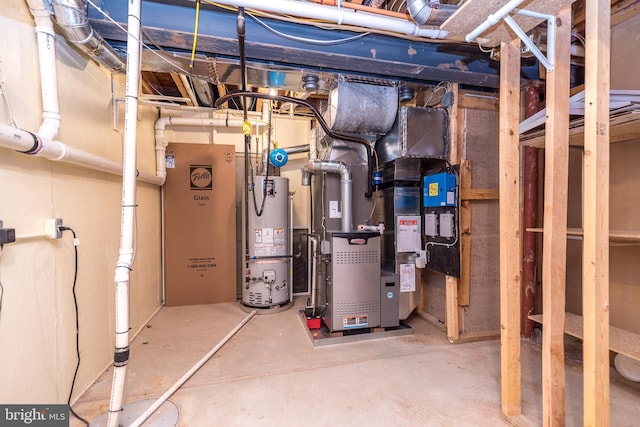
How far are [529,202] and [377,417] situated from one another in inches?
86.2

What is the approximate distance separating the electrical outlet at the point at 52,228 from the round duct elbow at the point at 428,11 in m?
2.43

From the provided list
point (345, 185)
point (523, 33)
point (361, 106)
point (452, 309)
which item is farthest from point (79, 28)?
point (452, 309)

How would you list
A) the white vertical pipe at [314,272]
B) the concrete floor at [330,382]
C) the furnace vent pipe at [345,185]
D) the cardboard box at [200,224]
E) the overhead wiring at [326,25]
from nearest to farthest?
1. the concrete floor at [330,382]
2. the overhead wiring at [326,25]
3. the furnace vent pipe at [345,185]
4. the white vertical pipe at [314,272]
5. the cardboard box at [200,224]

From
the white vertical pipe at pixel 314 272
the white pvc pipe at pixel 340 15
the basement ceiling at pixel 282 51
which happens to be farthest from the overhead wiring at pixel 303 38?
the white vertical pipe at pixel 314 272

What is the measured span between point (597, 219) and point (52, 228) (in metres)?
2.71

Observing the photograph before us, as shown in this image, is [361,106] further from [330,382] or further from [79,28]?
[330,382]

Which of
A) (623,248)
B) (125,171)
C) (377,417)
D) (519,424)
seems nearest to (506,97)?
Answer: (623,248)

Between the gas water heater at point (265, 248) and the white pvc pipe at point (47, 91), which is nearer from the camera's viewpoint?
the white pvc pipe at point (47, 91)

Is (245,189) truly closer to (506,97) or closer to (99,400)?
(99,400)

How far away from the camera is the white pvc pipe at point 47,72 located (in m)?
1.48

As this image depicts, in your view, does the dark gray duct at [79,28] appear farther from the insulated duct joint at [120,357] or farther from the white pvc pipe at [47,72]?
the insulated duct joint at [120,357]

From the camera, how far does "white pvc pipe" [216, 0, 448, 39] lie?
167 cm

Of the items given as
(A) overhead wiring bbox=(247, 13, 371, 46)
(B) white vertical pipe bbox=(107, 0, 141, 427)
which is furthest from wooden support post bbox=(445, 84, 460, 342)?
(B) white vertical pipe bbox=(107, 0, 141, 427)

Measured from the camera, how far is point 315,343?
98.9 inches
